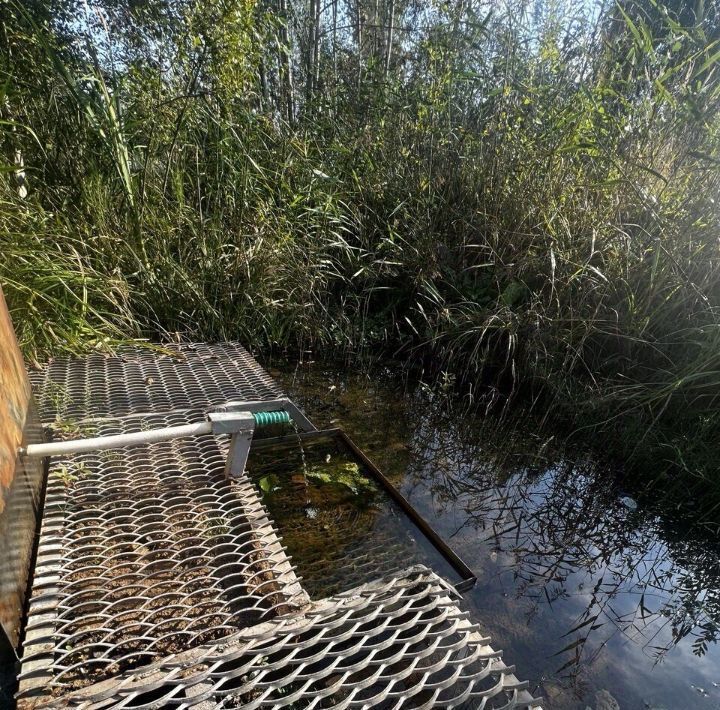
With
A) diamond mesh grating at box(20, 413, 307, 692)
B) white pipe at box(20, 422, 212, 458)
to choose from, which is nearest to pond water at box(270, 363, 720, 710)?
diamond mesh grating at box(20, 413, 307, 692)

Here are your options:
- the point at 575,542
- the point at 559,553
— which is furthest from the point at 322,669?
the point at 575,542

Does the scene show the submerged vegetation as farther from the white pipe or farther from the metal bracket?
the metal bracket

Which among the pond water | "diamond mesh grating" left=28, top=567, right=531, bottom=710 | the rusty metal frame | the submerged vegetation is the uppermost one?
the submerged vegetation

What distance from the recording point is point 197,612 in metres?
1.22

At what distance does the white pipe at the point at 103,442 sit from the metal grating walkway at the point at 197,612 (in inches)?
7.4

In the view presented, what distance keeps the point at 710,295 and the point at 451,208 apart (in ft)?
5.67

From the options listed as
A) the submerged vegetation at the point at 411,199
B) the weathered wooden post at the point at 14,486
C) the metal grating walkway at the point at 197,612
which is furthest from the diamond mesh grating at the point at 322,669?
the submerged vegetation at the point at 411,199

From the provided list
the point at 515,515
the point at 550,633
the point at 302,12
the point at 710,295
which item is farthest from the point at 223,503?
the point at 302,12

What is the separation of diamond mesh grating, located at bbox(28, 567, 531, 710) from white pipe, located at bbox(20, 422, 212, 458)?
0.63 meters

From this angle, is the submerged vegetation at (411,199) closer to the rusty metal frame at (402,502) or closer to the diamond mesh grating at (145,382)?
the diamond mesh grating at (145,382)

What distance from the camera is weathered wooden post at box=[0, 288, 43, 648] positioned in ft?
3.50

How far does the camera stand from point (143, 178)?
2990 millimetres

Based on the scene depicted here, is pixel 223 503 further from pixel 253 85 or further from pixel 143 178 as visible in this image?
pixel 253 85

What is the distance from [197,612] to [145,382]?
4.48ft
